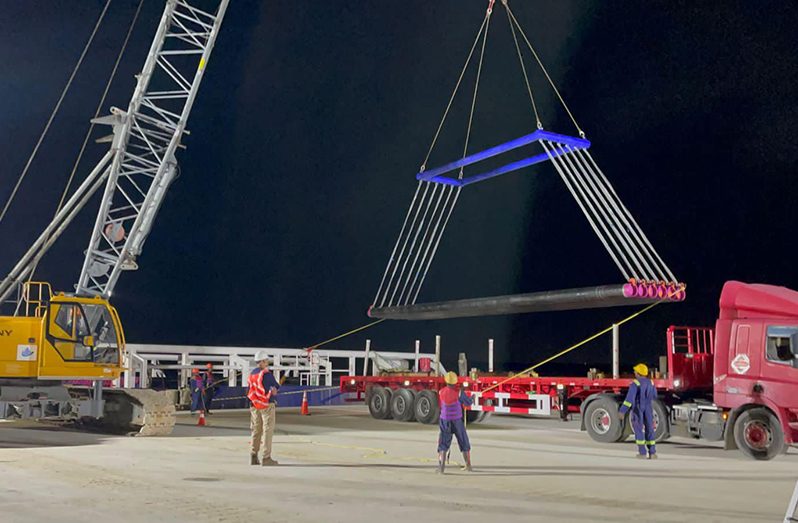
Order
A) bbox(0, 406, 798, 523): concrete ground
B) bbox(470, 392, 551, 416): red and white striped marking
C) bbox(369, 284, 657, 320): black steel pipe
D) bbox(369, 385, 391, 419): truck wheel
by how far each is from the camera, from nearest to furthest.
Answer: bbox(0, 406, 798, 523): concrete ground, bbox(369, 284, 657, 320): black steel pipe, bbox(470, 392, 551, 416): red and white striped marking, bbox(369, 385, 391, 419): truck wheel

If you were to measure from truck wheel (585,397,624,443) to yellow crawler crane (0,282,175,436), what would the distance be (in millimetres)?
9643

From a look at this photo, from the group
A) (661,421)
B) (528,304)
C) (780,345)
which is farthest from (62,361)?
(780,345)

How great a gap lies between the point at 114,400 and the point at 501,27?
3823cm

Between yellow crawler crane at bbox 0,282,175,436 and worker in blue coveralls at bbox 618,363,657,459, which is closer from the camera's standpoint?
worker in blue coveralls at bbox 618,363,657,459

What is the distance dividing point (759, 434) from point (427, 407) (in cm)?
1063

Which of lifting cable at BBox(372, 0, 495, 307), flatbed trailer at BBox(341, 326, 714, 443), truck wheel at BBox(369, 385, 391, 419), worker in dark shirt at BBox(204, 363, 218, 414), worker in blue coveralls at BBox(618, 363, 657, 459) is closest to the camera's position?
worker in blue coveralls at BBox(618, 363, 657, 459)

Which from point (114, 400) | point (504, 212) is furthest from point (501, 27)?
point (114, 400)

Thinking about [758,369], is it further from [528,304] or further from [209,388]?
[209,388]

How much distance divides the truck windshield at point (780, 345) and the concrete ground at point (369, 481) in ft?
6.47

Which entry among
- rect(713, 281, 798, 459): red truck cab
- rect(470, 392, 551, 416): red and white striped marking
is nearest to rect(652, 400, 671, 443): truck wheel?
rect(713, 281, 798, 459): red truck cab

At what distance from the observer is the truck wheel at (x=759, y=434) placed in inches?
689

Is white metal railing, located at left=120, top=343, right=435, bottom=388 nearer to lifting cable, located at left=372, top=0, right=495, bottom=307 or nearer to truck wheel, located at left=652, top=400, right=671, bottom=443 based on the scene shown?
lifting cable, located at left=372, top=0, right=495, bottom=307

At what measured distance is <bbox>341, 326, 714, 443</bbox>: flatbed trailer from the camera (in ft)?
65.7

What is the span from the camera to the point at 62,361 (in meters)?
20.1
